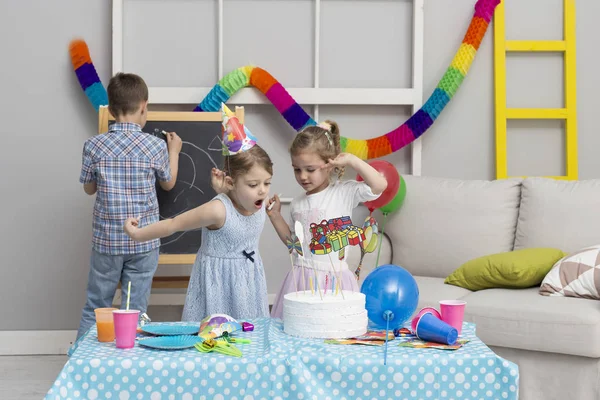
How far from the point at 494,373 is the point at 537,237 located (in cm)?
169

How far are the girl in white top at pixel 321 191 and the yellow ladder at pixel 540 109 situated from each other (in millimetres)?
1267

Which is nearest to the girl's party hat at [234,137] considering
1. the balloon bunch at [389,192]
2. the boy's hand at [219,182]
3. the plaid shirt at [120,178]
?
the boy's hand at [219,182]

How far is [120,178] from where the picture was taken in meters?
2.98

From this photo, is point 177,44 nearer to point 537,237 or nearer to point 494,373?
point 537,237

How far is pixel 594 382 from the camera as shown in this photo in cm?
257

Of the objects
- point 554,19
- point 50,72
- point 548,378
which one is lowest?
point 548,378

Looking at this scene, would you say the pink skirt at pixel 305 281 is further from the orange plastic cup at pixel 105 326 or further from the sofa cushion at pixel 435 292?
the orange plastic cup at pixel 105 326

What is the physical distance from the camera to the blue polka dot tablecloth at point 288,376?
5.18ft

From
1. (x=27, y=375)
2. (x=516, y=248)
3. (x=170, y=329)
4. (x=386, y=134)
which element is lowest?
(x=27, y=375)

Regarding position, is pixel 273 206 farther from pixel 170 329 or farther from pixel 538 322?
pixel 538 322

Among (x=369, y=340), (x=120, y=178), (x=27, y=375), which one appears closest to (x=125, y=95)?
(x=120, y=178)

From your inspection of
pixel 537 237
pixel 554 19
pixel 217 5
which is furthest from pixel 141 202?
pixel 554 19

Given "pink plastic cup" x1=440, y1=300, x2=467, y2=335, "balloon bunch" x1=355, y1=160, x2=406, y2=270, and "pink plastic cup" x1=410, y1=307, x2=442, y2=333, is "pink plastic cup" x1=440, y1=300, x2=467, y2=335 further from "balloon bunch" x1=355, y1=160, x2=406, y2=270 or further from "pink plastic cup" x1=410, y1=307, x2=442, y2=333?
"balloon bunch" x1=355, y1=160, x2=406, y2=270

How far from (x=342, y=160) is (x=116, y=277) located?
1.15 m
